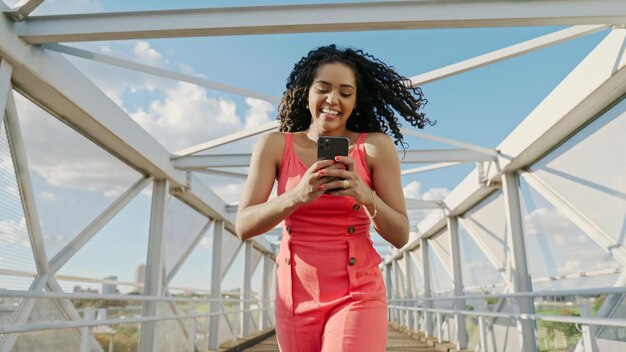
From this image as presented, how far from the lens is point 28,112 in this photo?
443 centimetres

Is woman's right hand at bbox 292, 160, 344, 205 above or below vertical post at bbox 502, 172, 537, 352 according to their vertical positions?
below

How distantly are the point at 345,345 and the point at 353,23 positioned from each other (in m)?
3.16

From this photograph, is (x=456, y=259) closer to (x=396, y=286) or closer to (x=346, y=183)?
(x=346, y=183)

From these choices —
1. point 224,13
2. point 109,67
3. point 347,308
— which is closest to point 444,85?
point 224,13

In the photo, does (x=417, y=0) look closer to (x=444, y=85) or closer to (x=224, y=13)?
(x=224, y=13)

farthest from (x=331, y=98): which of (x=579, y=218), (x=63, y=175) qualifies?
(x=579, y=218)

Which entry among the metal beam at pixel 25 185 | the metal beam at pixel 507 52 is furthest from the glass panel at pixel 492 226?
the metal beam at pixel 25 185

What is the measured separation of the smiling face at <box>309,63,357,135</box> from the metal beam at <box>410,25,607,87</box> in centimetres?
392

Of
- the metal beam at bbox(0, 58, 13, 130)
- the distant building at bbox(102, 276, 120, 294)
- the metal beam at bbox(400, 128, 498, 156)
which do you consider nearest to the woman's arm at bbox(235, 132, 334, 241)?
the metal beam at bbox(0, 58, 13, 130)

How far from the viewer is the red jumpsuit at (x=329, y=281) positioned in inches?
45.2

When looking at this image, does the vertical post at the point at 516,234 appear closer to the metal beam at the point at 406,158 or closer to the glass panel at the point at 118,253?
the metal beam at the point at 406,158

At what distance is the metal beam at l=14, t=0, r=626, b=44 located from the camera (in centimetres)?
384

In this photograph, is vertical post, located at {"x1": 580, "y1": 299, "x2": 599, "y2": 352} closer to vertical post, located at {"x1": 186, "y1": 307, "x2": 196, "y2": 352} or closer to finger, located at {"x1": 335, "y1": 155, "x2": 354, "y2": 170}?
finger, located at {"x1": 335, "y1": 155, "x2": 354, "y2": 170}

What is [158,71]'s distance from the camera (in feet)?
17.8
